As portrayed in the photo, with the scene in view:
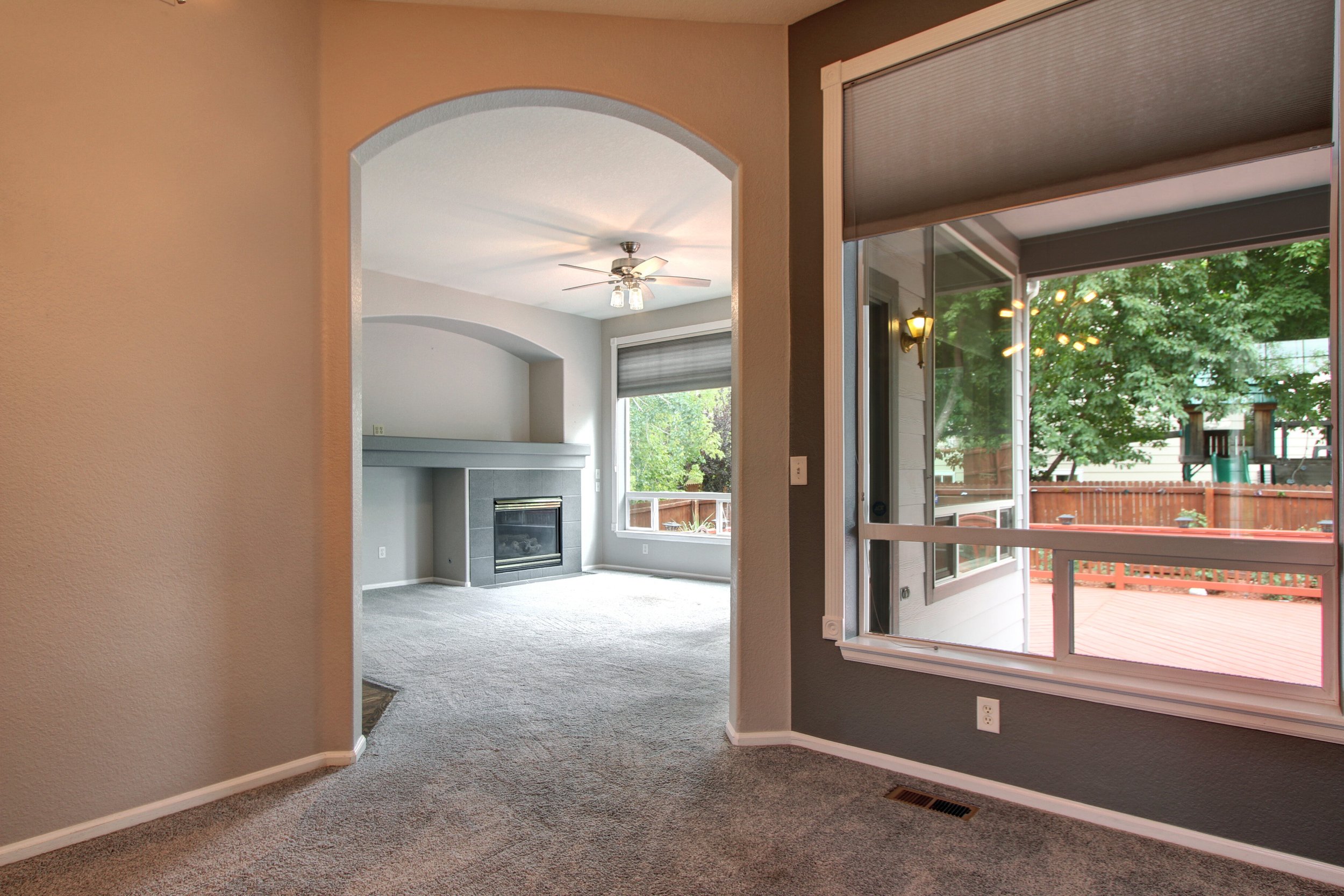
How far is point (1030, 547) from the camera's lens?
97.2 inches

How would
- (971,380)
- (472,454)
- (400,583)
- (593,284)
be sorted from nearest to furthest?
(971,380) < (593,284) < (472,454) < (400,583)

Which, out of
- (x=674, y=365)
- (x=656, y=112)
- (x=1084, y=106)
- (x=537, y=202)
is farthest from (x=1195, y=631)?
(x=674, y=365)

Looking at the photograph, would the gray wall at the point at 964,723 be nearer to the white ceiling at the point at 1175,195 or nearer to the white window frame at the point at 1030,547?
the white window frame at the point at 1030,547

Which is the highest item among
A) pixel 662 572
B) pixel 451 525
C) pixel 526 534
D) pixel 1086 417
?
pixel 1086 417

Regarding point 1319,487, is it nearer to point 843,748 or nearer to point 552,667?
point 843,748

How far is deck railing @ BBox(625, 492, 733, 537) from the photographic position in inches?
283

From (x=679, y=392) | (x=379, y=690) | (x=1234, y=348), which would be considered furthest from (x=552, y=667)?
(x=679, y=392)

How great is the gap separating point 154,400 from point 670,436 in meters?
5.57

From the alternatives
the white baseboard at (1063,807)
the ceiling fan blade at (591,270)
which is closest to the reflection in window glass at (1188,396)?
the white baseboard at (1063,807)

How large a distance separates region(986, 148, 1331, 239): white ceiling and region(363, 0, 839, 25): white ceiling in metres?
1.09

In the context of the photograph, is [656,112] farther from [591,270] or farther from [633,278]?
[633,278]

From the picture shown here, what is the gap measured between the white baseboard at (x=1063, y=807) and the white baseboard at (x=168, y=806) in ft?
4.94

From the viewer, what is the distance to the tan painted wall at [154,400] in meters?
2.05

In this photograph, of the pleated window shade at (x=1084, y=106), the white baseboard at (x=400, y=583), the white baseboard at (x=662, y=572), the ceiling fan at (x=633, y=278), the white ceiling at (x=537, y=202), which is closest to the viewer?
the pleated window shade at (x=1084, y=106)
